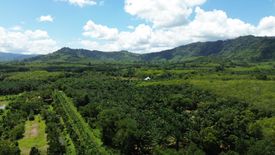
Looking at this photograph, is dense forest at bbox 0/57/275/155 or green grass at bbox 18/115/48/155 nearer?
dense forest at bbox 0/57/275/155

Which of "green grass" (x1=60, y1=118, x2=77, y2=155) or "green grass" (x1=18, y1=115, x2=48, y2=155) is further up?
"green grass" (x1=60, y1=118, x2=77, y2=155)

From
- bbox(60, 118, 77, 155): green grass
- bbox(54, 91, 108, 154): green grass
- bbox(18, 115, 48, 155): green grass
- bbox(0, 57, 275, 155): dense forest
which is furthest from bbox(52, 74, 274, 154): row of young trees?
bbox(18, 115, 48, 155): green grass

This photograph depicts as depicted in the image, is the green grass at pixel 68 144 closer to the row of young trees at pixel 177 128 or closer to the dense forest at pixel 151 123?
the dense forest at pixel 151 123

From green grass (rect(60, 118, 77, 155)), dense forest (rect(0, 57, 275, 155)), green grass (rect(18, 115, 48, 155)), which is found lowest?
green grass (rect(18, 115, 48, 155))

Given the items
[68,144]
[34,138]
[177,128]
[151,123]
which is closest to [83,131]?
[68,144]

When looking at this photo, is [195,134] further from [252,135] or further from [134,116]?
[134,116]

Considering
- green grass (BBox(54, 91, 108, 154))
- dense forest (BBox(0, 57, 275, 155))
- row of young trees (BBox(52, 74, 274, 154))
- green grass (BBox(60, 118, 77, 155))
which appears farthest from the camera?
green grass (BBox(54, 91, 108, 154))

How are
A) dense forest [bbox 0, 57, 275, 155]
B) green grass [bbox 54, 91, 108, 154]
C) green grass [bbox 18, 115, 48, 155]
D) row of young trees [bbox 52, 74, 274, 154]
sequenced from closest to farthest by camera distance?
row of young trees [bbox 52, 74, 274, 154]
dense forest [bbox 0, 57, 275, 155]
green grass [bbox 54, 91, 108, 154]
green grass [bbox 18, 115, 48, 155]

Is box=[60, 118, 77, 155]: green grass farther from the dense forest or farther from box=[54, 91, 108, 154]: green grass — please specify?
box=[54, 91, 108, 154]: green grass

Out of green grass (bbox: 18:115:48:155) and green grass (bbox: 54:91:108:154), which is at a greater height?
green grass (bbox: 54:91:108:154)

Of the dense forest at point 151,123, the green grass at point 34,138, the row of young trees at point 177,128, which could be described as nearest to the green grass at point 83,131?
the dense forest at point 151,123

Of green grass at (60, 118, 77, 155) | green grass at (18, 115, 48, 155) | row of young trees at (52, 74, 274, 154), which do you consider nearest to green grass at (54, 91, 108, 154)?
row of young trees at (52, 74, 274, 154)
